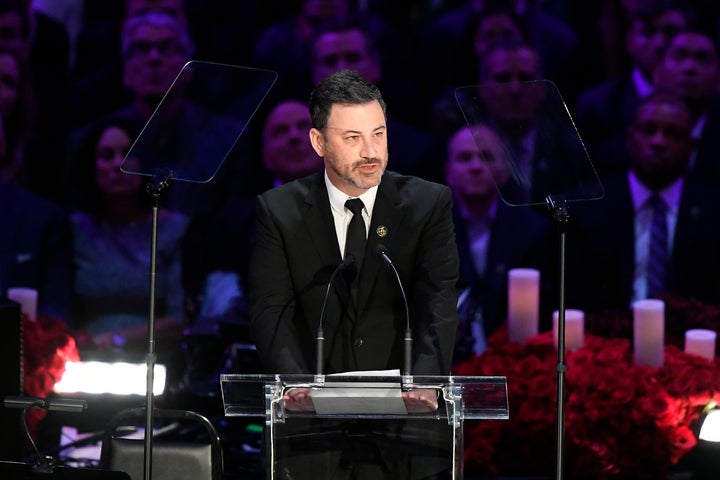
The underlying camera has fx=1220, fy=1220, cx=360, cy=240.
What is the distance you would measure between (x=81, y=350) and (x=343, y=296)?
282cm

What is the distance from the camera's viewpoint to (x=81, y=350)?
6.19 m

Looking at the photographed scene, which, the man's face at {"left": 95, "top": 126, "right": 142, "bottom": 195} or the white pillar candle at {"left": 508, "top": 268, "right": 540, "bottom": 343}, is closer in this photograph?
the white pillar candle at {"left": 508, "top": 268, "right": 540, "bottom": 343}

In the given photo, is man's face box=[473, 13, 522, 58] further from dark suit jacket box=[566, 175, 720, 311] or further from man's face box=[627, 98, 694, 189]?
dark suit jacket box=[566, 175, 720, 311]

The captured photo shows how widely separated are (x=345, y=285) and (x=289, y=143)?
3391 millimetres

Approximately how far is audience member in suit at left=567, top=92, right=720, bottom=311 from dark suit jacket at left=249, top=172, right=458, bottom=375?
3.24m

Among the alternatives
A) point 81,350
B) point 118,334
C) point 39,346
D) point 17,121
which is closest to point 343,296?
point 39,346

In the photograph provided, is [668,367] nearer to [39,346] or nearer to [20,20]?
[39,346]

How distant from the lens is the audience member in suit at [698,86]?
22.7 feet

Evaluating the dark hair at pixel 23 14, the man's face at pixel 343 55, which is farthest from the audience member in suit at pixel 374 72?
the dark hair at pixel 23 14

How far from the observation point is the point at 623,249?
22.8 ft

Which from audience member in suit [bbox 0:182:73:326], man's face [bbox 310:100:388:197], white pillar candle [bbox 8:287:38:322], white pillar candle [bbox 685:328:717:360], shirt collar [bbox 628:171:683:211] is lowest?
white pillar candle [bbox 685:328:717:360]

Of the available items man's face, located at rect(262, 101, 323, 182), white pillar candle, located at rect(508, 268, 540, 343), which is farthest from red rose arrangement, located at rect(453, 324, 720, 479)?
man's face, located at rect(262, 101, 323, 182)

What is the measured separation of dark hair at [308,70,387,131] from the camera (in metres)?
3.66

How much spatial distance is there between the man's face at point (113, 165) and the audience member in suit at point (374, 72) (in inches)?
46.7
